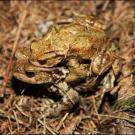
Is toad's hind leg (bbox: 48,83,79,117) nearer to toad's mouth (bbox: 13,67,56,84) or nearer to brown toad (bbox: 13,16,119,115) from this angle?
Result: brown toad (bbox: 13,16,119,115)

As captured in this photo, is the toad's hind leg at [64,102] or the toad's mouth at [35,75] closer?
the toad's mouth at [35,75]

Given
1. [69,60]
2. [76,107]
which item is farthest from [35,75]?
[76,107]

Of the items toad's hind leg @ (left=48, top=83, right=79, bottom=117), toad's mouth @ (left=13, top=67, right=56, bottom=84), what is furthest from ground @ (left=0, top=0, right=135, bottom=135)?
toad's mouth @ (left=13, top=67, right=56, bottom=84)

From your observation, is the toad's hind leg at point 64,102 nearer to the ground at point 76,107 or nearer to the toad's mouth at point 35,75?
the ground at point 76,107

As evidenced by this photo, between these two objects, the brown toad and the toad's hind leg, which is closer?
the brown toad

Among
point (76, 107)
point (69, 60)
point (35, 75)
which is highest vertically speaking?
point (69, 60)

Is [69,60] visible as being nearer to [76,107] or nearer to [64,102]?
[64,102]

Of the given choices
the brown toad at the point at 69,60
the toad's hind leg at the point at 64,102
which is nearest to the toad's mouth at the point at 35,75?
the brown toad at the point at 69,60

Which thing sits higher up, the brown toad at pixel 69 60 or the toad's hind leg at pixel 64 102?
the brown toad at pixel 69 60
